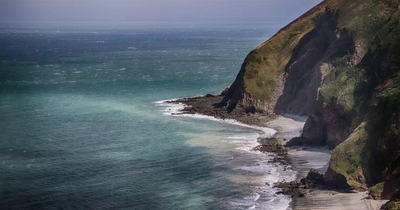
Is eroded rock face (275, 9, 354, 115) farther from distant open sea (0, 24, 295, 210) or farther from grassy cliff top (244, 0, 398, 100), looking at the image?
distant open sea (0, 24, 295, 210)

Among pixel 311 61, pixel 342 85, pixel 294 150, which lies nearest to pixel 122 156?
pixel 294 150

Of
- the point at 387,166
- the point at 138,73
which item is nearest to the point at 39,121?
the point at 387,166

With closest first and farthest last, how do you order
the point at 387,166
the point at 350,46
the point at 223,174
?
the point at 387,166 < the point at 223,174 < the point at 350,46

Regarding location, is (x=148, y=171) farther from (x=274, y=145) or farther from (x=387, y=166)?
(x=387, y=166)

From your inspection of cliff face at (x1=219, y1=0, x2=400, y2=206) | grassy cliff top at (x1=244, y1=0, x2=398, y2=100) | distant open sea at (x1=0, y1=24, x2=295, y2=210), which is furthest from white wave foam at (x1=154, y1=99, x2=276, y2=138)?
grassy cliff top at (x1=244, y1=0, x2=398, y2=100)

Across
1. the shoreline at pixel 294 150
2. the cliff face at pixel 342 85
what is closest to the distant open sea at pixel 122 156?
the shoreline at pixel 294 150

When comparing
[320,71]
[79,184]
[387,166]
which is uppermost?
[320,71]
